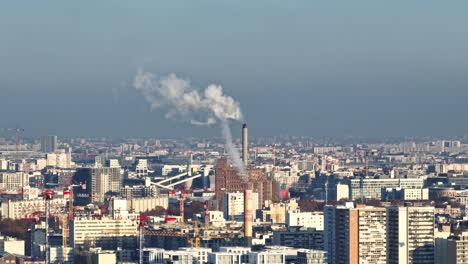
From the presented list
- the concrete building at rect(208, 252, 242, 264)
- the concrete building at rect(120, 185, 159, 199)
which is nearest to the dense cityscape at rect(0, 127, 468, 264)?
the concrete building at rect(208, 252, 242, 264)

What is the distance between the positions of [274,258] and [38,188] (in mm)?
38495

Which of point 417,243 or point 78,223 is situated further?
point 78,223

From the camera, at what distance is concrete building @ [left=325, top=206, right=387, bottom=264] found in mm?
41219

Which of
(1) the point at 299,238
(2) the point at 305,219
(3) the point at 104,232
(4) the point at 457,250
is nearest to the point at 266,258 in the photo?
(4) the point at 457,250

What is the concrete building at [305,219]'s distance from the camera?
174 ft

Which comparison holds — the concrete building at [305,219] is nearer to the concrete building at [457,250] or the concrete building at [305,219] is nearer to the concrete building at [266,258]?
the concrete building at [457,250]

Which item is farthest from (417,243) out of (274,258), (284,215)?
(284,215)

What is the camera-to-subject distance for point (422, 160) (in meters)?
101

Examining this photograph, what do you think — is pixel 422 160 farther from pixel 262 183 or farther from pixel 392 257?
pixel 392 257

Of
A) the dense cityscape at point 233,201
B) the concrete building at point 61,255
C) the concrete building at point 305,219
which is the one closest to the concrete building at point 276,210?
the dense cityscape at point 233,201

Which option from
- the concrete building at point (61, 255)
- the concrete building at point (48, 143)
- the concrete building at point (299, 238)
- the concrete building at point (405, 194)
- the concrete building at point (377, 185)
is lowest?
the concrete building at point (61, 255)

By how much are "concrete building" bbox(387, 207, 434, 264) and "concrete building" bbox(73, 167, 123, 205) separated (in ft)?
104

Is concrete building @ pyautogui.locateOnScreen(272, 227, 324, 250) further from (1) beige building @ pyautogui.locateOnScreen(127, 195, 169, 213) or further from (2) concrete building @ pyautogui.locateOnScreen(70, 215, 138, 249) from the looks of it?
(1) beige building @ pyautogui.locateOnScreen(127, 195, 169, 213)

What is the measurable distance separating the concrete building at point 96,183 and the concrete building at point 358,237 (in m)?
30.4
